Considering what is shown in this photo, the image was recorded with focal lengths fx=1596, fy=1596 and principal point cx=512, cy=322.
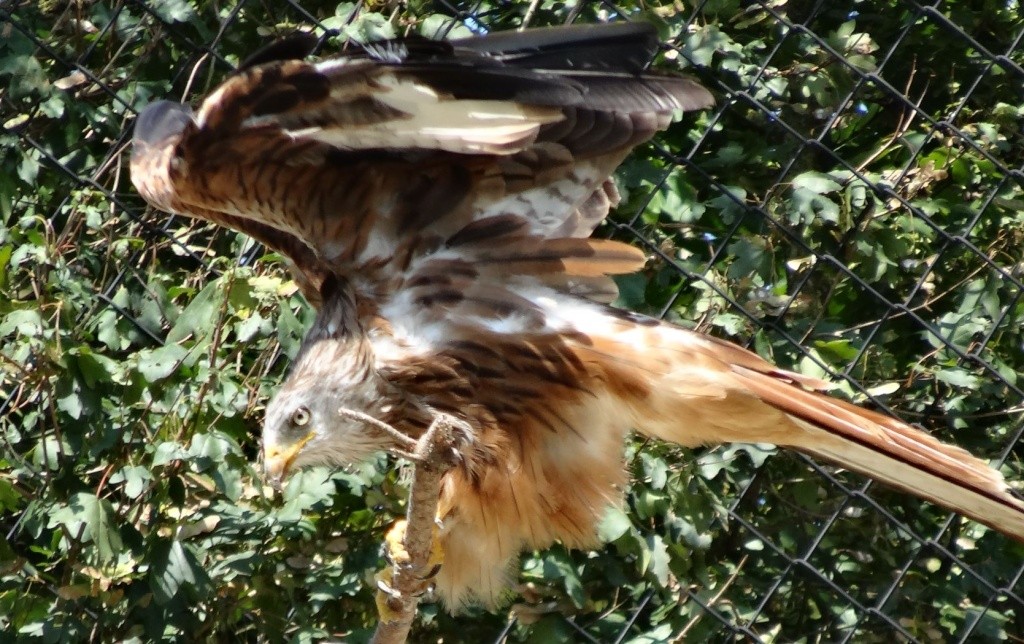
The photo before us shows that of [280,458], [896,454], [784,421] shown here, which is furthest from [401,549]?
[896,454]

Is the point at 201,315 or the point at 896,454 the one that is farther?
the point at 201,315

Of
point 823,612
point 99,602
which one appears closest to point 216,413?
point 99,602

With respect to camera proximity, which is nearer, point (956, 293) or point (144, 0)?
point (144, 0)

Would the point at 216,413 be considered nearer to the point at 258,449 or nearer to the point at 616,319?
the point at 258,449

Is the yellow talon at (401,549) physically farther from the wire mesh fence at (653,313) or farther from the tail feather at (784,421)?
the tail feather at (784,421)

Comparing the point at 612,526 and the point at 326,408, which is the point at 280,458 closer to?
the point at 326,408

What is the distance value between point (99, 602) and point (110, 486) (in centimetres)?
23

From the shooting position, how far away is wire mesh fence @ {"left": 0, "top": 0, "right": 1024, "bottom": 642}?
121 inches

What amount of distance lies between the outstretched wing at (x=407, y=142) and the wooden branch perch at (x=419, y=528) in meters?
0.41

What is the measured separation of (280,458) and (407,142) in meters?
0.58

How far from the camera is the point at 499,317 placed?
2.84 m

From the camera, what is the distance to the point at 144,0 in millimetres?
3152

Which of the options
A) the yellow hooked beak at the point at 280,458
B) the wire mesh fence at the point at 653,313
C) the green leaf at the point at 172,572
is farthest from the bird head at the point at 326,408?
the green leaf at the point at 172,572

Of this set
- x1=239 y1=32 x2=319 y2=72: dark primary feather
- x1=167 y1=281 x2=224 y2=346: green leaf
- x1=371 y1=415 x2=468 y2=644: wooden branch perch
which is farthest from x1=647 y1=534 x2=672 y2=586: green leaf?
x1=239 y1=32 x2=319 y2=72: dark primary feather
